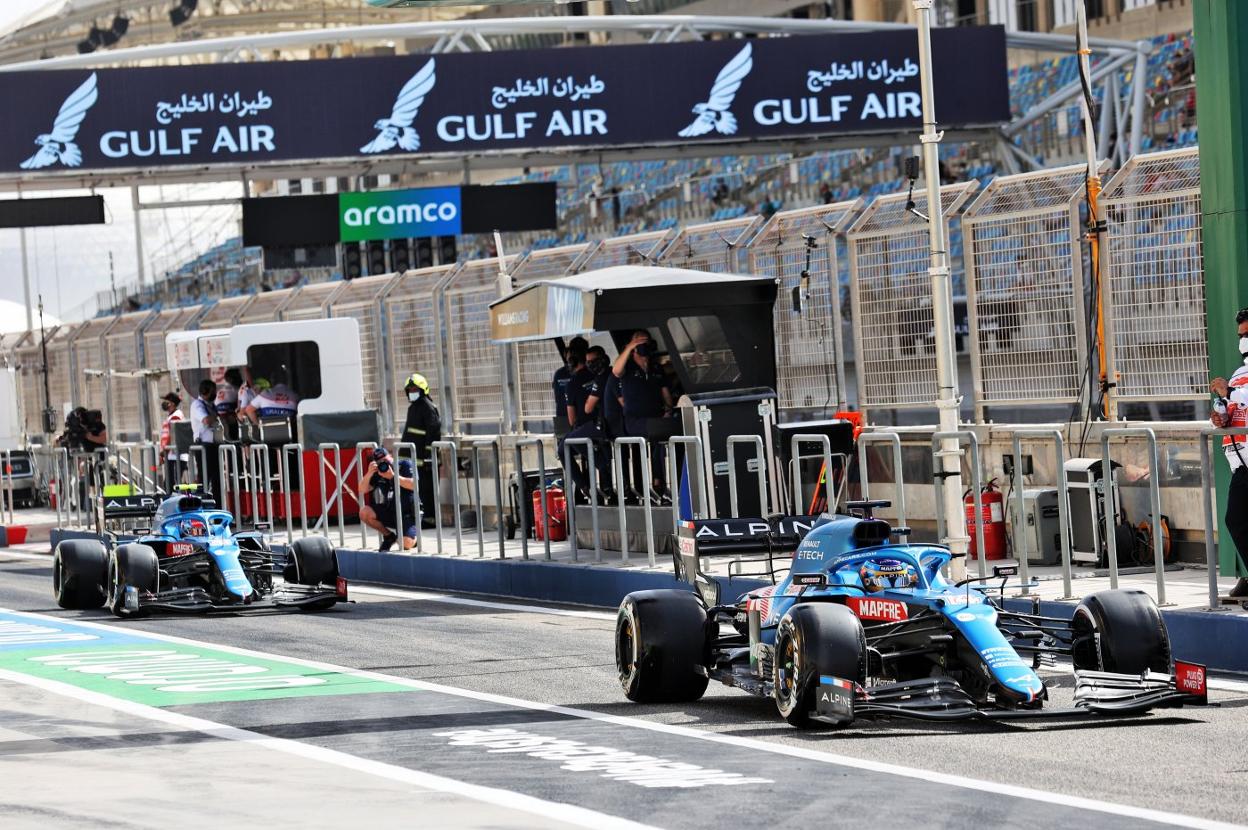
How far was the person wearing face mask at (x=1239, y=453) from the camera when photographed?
12406 millimetres

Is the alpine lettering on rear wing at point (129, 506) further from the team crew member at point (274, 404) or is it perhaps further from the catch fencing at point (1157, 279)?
the catch fencing at point (1157, 279)

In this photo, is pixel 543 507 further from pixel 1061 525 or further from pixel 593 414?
pixel 1061 525

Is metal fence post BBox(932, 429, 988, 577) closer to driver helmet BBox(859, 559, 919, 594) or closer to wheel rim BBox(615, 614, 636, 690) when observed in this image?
wheel rim BBox(615, 614, 636, 690)

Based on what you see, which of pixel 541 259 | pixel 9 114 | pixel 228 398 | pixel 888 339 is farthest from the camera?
pixel 9 114

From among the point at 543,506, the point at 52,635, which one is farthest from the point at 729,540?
the point at 543,506

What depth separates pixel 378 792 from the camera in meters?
8.48

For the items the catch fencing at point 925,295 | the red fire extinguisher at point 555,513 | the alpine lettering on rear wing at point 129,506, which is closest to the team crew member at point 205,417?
the catch fencing at point 925,295

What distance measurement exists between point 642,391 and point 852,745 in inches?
380

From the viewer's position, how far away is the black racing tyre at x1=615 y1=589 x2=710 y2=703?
36.2ft

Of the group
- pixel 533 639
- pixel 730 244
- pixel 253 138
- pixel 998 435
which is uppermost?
pixel 253 138

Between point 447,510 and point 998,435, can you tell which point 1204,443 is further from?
point 447,510

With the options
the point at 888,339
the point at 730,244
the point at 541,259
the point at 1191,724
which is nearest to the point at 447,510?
the point at 541,259

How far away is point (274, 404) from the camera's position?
2788cm

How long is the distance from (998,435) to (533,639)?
466 cm
